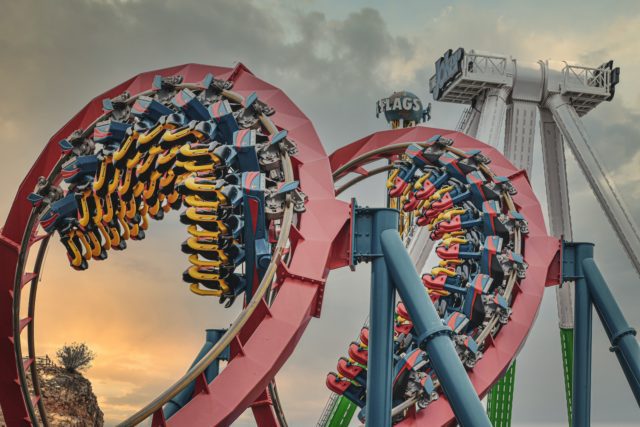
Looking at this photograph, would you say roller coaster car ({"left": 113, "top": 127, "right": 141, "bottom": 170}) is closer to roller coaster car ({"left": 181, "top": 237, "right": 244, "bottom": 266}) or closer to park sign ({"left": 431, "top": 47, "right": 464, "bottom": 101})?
roller coaster car ({"left": 181, "top": 237, "right": 244, "bottom": 266})

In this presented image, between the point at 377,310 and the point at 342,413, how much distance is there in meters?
14.2

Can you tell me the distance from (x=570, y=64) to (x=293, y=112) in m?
19.8

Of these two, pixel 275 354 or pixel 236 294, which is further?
pixel 236 294

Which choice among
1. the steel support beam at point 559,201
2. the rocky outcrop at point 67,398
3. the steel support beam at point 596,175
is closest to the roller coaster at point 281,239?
the rocky outcrop at point 67,398

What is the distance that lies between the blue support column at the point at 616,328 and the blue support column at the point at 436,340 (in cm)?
534

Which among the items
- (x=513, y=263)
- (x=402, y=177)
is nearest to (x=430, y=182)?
(x=402, y=177)

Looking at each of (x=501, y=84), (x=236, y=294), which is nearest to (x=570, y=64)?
(x=501, y=84)

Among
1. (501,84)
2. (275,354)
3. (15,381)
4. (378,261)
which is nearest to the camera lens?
(275,354)

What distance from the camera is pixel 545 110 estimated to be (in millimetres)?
32188

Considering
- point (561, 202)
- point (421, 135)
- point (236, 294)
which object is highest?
point (561, 202)

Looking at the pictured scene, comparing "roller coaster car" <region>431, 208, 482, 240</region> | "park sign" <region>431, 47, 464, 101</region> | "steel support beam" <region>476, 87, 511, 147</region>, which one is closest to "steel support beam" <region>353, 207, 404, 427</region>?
"roller coaster car" <region>431, 208, 482, 240</region>

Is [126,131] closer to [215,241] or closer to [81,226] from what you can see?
[81,226]

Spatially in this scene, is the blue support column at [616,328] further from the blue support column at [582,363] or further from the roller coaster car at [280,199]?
the roller coaster car at [280,199]

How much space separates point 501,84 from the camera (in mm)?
30531
